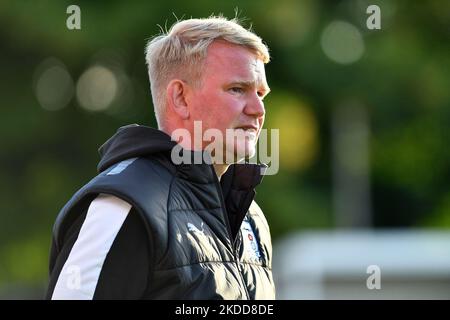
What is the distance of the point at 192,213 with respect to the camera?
3438 millimetres

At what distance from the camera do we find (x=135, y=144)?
3514mm

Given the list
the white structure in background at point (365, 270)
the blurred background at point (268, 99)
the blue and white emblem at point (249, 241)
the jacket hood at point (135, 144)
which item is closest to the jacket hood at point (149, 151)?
the jacket hood at point (135, 144)

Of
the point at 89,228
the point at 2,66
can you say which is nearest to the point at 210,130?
the point at 89,228

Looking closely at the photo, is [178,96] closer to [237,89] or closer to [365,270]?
[237,89]

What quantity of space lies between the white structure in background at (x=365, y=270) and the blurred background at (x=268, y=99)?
2.50 m

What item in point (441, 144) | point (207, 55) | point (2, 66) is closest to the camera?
point (207, 55)

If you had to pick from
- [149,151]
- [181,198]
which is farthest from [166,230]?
[149,151]

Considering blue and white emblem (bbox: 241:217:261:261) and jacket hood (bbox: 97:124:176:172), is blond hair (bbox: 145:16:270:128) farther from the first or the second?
blue and white emblem (bbox: 241:217:261:261)

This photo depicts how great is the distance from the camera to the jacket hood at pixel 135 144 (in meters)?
3.49

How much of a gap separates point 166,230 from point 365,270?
9540 mm

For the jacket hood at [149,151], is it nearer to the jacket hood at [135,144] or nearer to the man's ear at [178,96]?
the jacket hood at [135,144]

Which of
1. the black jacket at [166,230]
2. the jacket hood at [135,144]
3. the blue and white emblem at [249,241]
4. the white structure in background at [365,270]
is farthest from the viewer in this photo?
the white structure in background at [365,270]
